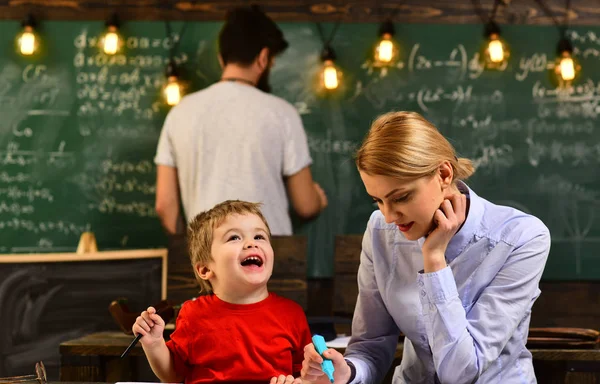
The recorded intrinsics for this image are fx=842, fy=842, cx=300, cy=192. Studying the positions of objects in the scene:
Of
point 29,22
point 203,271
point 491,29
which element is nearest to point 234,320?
point 203,271

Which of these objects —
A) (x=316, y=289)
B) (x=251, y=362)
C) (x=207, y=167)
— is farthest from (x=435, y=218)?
(x=316, y=289)

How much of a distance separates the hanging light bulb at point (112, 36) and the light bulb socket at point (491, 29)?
2.10m

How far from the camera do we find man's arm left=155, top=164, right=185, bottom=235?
14.2ft

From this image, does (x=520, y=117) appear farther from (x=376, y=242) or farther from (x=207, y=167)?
(x=376, y=242)

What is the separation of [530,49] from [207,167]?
2025mm

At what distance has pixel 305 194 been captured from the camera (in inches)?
175

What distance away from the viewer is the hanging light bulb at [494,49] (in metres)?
4.74

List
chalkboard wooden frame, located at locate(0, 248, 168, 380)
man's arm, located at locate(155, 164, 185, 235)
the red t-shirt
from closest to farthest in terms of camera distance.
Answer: the red t-shirt → chalkboard wooden frame, located at locate(0, 248, 168, 380) → man's arm, located at locate(155, 164, 185, 235)

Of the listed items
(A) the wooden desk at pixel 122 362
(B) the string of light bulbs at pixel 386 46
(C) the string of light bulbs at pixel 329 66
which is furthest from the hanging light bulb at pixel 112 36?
(A) the wooden desk at pixel 122 362

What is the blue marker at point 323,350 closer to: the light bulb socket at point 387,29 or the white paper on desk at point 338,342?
the white paper on desk at point 338,342

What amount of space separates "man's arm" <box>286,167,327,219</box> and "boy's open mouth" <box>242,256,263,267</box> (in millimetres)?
2087

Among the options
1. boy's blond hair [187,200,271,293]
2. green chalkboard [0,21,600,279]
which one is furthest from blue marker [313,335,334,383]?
green chalkboard [0,21,600,279]

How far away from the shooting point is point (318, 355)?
1.78m

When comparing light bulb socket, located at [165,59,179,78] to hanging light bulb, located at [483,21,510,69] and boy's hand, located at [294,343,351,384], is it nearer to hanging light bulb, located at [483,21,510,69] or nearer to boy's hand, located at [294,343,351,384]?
hanging light bulb, located at [483,21,510,69]
